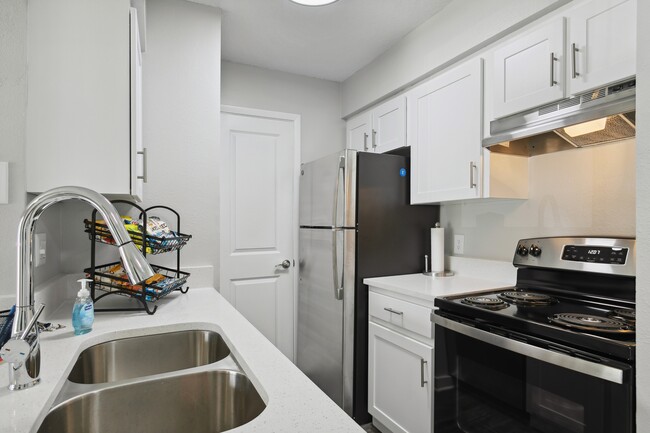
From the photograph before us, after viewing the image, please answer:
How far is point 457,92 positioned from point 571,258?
1010 millimetres

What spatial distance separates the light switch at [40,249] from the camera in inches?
52.2

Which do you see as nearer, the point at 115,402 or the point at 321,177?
the point at 115,402

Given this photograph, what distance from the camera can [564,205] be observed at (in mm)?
1787

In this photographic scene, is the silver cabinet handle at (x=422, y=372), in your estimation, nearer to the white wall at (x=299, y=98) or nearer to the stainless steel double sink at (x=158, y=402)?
the stainless steel double sink at (x=158, y=402)

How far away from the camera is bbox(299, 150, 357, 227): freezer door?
2.26 m

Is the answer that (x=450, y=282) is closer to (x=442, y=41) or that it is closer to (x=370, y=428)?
(x=370, y=428)

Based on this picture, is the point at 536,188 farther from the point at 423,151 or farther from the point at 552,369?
the point at 552,369

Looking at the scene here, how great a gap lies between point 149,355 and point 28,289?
62 centimetres

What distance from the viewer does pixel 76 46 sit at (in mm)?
1284

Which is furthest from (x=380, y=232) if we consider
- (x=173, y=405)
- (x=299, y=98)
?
(x=173, y=405)

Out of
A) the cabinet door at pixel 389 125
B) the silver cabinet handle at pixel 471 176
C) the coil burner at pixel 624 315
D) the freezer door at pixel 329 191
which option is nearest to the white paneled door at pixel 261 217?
the freezer door at pixel 329 191

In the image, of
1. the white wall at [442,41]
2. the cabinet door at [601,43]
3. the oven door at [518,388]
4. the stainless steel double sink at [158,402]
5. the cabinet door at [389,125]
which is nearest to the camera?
the stainless steel double sink at [158,402]

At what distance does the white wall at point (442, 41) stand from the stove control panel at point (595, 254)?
106 cm

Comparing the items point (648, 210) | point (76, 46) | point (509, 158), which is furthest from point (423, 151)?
point (76, 46)
